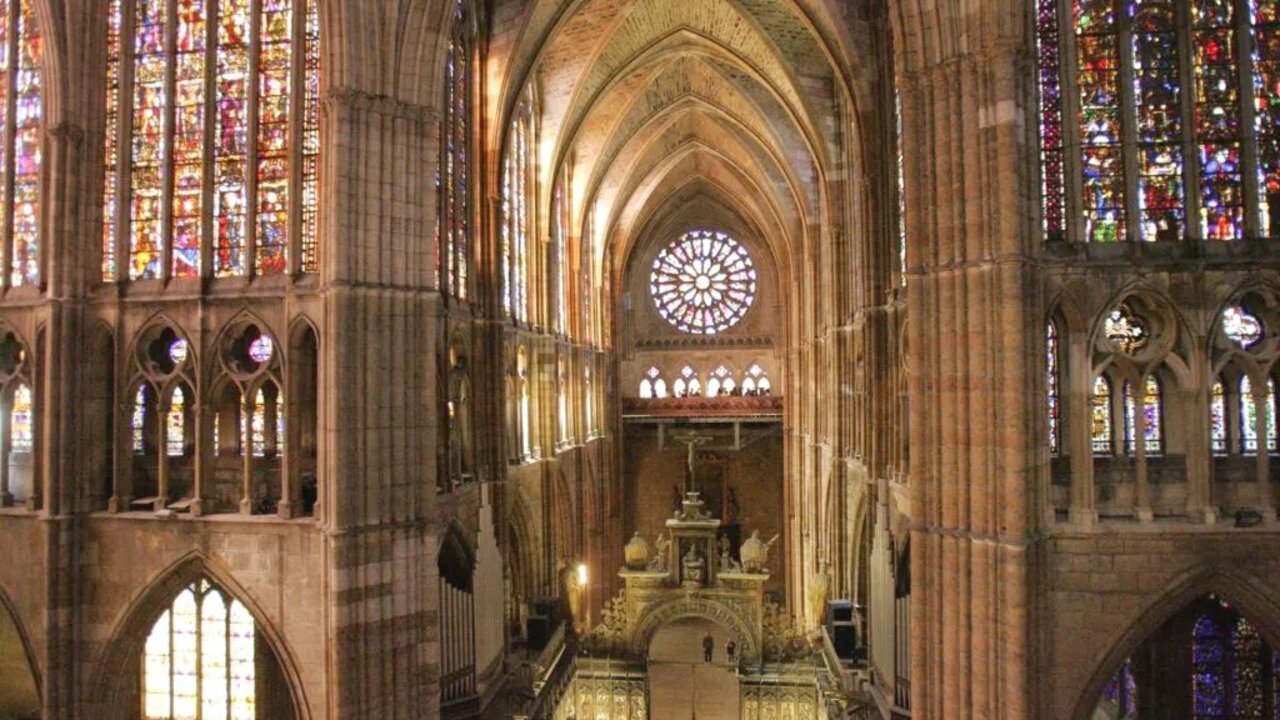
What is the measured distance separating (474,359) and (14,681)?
10.5m

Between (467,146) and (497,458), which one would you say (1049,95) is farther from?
(497,458)

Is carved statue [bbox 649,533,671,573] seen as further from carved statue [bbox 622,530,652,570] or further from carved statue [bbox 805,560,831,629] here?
carved statue [bbox 805,560,831,629]

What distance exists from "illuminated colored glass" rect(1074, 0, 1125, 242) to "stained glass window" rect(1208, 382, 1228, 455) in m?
2.52

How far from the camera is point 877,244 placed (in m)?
18.2

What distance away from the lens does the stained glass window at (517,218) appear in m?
22.0

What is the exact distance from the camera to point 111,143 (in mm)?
14914

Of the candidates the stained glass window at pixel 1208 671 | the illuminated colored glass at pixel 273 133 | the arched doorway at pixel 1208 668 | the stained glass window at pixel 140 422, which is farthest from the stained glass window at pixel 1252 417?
the stained glass window at pixel 140 422

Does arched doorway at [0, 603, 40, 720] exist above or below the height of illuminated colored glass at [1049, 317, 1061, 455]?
below

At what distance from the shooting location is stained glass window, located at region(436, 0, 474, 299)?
1705 cm

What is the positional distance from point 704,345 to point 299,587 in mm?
31454

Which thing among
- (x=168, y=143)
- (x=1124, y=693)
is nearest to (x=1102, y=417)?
(x=1124, y=693)

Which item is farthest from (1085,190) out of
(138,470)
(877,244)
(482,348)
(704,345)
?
(704,345)

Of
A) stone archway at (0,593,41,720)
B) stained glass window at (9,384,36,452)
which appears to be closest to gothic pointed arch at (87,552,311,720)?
stone archway at (0,593,41,720)

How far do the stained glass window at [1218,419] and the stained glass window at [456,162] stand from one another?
13.0 m
